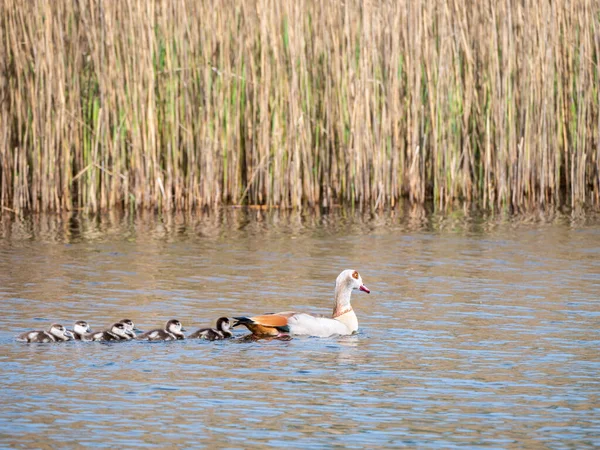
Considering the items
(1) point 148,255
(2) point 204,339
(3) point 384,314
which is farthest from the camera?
(1) point 148,255

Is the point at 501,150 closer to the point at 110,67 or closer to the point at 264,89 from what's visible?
the point at 264,89

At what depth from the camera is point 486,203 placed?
15.9m

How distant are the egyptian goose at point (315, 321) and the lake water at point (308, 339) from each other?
0.36 feet

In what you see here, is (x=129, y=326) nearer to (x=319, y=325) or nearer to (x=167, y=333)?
(x=167, y=333)

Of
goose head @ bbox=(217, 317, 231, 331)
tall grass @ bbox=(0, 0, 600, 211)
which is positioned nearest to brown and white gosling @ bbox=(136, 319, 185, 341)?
goose head @ bbox=(217, 317, 231, 331)

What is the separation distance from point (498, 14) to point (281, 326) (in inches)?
327

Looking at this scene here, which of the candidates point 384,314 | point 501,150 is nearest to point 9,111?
point 501,150

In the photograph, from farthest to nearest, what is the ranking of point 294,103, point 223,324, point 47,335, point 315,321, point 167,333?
point 294,103 → point 315,321 → point 223,324 → point 167,333 → point 47,335

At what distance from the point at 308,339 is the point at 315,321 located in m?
0.14

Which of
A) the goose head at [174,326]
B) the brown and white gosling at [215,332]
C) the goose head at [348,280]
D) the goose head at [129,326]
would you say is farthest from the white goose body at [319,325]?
the goose head at [129,326]

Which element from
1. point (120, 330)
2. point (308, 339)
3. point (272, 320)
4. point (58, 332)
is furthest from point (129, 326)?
point (308, 339)

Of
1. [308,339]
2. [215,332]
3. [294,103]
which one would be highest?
[294,103]

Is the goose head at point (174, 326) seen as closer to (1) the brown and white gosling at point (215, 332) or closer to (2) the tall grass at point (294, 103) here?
(1) the brown and white gosling at point (215, 332)

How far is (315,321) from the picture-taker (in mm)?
8922
